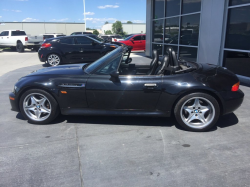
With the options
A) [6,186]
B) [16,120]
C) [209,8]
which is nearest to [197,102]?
[6,186]

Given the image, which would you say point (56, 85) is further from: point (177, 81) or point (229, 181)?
point (229, 181)

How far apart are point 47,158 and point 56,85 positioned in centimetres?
128

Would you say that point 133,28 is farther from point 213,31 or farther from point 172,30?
point 213,31

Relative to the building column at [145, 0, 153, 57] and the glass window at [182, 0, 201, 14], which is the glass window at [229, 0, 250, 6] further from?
the building column at [145, 0, 153, 57]

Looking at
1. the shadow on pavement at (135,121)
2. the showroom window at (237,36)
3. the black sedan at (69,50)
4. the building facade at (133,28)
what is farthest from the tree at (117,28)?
the shadow on pavement at (135,121)

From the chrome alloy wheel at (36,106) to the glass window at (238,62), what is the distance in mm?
6092

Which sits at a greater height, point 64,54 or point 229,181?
point 64,54

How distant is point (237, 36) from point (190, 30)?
2712 millimetres

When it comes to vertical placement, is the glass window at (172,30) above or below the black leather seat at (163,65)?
above

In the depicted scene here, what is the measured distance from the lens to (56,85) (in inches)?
142

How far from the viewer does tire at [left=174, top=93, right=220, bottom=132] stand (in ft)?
11.2

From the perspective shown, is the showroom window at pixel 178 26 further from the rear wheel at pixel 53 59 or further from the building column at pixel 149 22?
the rear wheel at pixel 53 59

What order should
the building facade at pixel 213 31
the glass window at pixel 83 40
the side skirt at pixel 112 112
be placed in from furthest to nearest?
1. the glass window at pixel 83 40
2. the building facade at pixel 213 31
3. the side skirt at pixel 112 112

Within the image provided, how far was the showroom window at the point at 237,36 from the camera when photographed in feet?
20.8
